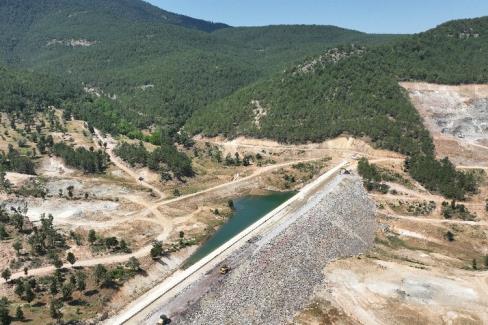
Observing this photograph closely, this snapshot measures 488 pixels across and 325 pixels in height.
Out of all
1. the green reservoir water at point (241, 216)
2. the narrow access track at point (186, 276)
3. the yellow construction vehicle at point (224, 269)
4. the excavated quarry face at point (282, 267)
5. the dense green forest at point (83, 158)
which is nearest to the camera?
the narrow access track at point (186, 276)

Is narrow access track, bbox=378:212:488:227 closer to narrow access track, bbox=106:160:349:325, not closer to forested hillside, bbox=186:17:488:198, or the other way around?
forested hillside, bbox=186:17:488:198

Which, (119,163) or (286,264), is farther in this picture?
(119,163)

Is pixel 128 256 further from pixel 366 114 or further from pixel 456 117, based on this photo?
pixel 456 117

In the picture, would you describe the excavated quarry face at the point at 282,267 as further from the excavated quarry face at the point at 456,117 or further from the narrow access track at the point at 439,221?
the excavated quarry face at the point at 456,117

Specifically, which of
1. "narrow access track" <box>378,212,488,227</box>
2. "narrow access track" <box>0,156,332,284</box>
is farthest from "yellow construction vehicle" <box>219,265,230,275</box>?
"narrow access track" <box>378,212,488,227</box>

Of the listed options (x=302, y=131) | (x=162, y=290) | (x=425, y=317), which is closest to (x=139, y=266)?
(x=162, y=290)

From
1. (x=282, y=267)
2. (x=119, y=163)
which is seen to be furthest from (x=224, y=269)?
(x=119, y=163)

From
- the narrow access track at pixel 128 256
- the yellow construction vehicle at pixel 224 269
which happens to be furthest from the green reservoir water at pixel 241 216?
the yellow construction vehicle at pixel 224 269
